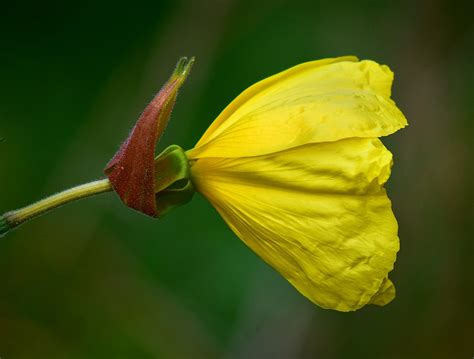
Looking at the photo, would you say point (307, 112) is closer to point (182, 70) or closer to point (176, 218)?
point (182, 70)

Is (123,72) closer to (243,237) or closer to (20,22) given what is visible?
(20,22)

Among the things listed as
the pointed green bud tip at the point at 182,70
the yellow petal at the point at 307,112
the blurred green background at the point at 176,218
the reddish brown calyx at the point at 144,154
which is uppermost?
the pointed green bud tip at the point at 182,70

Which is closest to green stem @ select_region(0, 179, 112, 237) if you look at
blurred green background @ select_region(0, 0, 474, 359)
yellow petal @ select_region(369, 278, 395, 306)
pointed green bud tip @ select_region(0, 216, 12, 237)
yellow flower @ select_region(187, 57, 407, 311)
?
pointed green bud tip @ select_region(0, 216, 12, 237)

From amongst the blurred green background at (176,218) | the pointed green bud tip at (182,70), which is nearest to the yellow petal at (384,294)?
the pointed green bud tip at (182,70)

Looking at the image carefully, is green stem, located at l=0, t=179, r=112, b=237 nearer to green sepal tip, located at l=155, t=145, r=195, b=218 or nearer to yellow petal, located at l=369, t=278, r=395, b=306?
green sepal tip, located at l=155, t=145, r=195, b=218

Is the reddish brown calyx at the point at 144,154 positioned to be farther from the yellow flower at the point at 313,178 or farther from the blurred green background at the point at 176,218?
the blurred green background at the point at 176,218

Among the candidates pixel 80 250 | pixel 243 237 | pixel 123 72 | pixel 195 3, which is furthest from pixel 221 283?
pixel 243 237

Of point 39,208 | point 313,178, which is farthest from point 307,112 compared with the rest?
point 39,208
